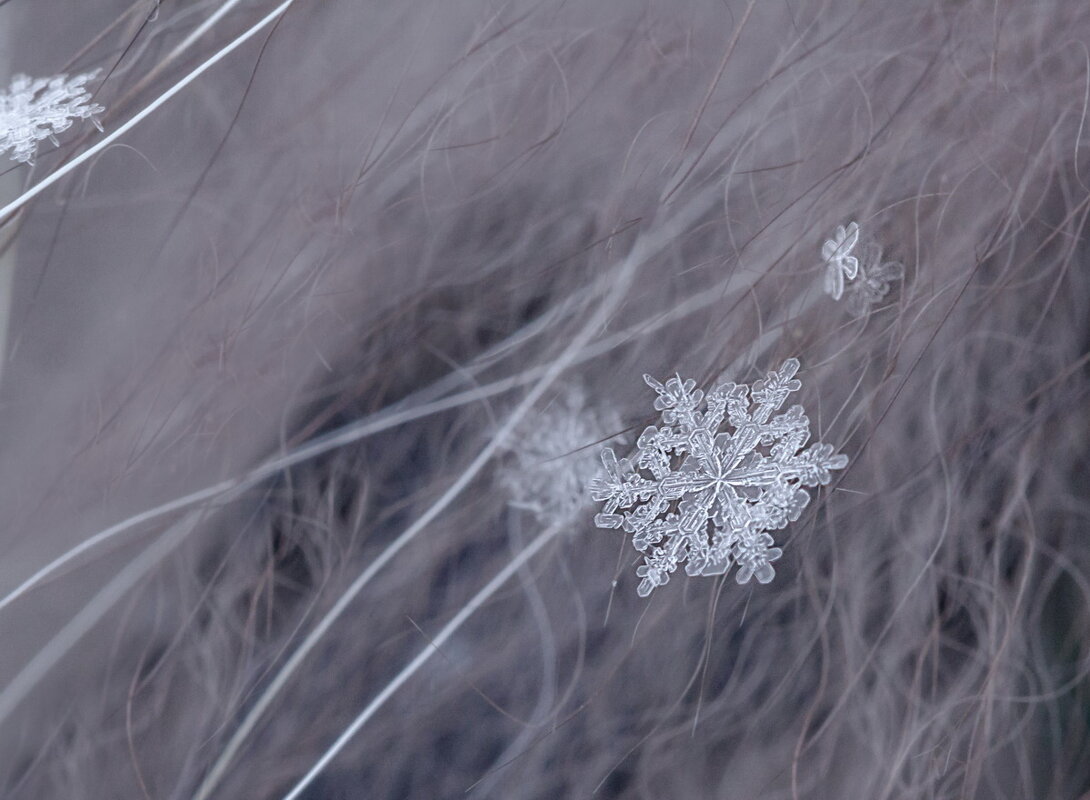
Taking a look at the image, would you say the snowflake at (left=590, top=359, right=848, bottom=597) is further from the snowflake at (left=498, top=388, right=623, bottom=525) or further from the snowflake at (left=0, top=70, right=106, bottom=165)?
the snowflake at (left=0, top=70, right=106, bottom=165)

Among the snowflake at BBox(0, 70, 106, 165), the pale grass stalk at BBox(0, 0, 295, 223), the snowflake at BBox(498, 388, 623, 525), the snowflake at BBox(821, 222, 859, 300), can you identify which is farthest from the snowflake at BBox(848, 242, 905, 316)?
the snowflake at BBox(0, 70, 106, 165)

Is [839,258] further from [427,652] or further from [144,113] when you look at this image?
[144,113]

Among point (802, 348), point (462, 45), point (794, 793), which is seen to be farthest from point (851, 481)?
point (462, 45)

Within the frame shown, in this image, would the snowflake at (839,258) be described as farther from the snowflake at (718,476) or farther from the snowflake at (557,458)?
the snowflake at (557,458)

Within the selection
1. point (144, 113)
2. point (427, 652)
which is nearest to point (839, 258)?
point (427, 652)

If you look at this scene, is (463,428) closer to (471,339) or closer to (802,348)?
(471,339)
